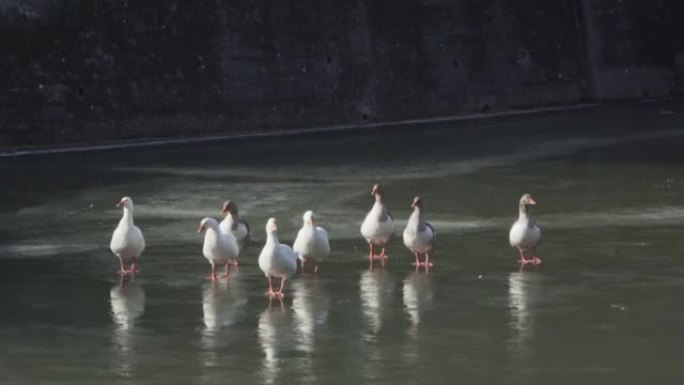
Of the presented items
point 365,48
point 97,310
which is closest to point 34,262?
point 97,310

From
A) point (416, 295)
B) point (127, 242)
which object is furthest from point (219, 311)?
point (127, 242)

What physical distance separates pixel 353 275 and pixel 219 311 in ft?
5.16

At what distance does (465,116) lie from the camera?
24.1 metres

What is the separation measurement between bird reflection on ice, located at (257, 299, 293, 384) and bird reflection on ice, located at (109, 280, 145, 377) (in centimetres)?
75

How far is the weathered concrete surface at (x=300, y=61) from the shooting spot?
2062 cm

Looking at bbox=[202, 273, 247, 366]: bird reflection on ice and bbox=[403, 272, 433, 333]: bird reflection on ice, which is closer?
bbox=[202, 273, 247, 366]: bird reflection on ice

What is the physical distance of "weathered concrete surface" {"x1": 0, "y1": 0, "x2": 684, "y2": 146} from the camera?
67.7ft

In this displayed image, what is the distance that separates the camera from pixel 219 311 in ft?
36.4

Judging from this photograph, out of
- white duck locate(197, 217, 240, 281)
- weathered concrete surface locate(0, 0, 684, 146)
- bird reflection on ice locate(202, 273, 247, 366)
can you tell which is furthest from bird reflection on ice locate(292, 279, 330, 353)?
weathered concrete surface locate(0, 0, 684, 146)

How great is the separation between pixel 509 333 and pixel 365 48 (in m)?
13.5

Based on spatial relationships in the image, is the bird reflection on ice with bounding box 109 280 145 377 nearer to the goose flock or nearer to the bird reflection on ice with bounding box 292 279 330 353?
the goose flock

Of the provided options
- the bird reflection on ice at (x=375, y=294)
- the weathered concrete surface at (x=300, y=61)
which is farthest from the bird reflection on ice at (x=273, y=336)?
the weathered concrete surface at (x=300, y=61)

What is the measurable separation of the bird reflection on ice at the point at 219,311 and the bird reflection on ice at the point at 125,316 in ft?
1.40

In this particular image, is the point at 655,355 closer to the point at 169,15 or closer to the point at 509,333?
the point at 509,333
